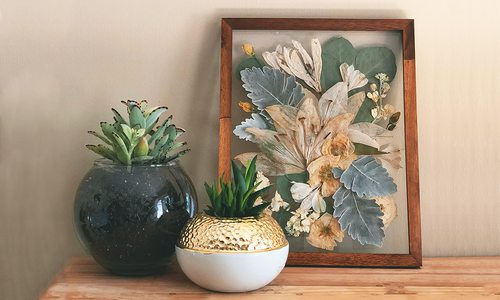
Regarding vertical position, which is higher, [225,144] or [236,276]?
[225,144]

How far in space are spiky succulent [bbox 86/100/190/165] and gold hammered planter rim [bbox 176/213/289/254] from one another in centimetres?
13

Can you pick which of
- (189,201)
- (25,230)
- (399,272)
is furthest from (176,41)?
(399,272)

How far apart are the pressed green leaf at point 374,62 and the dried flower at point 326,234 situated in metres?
0.25

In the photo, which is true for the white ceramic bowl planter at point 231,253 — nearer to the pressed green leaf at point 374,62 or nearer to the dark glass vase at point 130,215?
the dark glass vase at point 130,215

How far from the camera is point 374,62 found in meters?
1.09

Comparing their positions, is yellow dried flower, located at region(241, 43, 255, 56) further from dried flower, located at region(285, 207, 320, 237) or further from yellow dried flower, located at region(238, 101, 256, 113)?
dried flower, located at region(285, 207, 320, 237)

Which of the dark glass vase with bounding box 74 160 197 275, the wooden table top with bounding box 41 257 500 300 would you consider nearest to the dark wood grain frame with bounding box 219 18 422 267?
the wooden table top with bounding box 41 257 500 300

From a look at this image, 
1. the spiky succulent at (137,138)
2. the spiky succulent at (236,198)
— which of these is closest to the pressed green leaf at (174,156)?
the spiky succulent at (137,138)

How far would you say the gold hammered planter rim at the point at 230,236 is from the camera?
0.90 m

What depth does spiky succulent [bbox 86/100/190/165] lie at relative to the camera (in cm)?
98

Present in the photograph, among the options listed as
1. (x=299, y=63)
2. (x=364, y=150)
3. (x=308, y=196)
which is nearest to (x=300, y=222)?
(x=308, y=196)

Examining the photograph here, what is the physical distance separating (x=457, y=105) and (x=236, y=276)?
0.51 metres

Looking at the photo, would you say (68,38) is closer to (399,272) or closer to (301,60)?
(301,60)

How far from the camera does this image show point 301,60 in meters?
1.10
